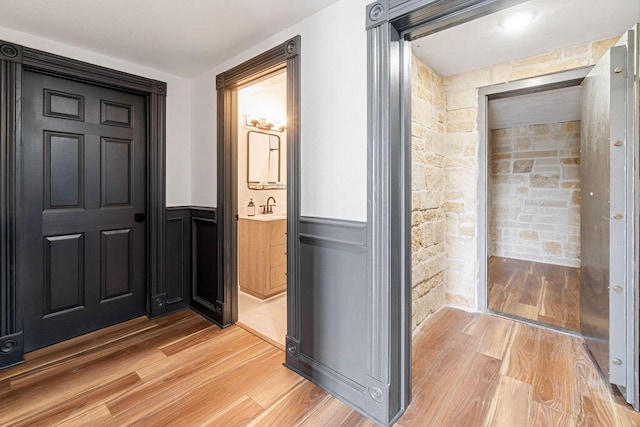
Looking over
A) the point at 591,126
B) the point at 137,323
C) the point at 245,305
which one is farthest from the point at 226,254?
the point at 591,126

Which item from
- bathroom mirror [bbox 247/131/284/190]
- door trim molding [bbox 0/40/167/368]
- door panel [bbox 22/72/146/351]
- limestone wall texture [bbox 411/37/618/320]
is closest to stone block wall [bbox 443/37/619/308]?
limestone wall texture [bbox 411/37/618/320]

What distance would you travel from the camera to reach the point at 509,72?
2627 mm

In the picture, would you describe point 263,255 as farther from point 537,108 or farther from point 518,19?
point 537,108

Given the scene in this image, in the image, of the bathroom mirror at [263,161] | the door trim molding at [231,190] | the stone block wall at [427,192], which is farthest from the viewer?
the bathroom mirror at [263,161]

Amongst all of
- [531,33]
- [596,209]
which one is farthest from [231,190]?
[596,209]

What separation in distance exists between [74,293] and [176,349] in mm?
961

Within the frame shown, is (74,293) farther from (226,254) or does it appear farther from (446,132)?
(446,132)

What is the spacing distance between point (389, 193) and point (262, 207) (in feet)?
8.56

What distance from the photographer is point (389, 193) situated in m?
1.52

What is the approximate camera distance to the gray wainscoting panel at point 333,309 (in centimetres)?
167

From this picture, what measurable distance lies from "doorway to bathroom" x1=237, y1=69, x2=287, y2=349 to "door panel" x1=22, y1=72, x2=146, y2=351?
103 centimetres

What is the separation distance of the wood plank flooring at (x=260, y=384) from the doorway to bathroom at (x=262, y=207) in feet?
2.04

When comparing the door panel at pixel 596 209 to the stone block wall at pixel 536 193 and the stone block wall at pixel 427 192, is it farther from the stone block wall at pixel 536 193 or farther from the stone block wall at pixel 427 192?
the stone block wall at pixel 536 193

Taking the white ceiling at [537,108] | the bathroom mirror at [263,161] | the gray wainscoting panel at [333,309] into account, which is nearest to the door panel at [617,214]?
the white ceiling at [537,108]
